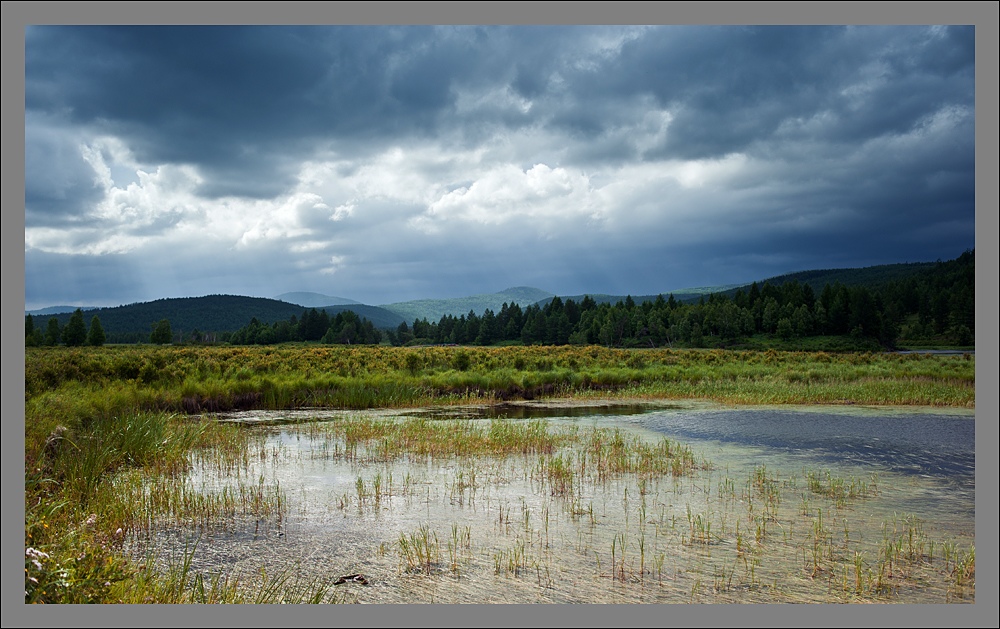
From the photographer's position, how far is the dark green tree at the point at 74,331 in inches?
2313

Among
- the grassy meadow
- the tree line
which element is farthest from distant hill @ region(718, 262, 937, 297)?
the grassy meadow

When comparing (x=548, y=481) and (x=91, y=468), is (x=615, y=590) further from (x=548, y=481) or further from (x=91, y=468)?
(x=91, y=468)

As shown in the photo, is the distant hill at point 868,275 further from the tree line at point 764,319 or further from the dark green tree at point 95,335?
the dark green tree at point 95,335

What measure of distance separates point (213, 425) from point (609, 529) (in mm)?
14041

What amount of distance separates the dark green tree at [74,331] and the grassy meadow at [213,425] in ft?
113

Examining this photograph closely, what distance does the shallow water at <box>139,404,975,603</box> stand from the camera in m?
6.93

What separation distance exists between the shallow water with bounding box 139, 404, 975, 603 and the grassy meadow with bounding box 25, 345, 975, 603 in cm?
62

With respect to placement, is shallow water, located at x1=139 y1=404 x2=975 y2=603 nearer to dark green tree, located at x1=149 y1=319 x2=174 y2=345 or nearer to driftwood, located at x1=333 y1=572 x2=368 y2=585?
driftwood, located at x1=333 y1=572 x2=368 y2=585

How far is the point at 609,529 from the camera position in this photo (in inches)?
354

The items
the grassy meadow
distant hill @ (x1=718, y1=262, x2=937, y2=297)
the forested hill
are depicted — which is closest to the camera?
the grassy meadow

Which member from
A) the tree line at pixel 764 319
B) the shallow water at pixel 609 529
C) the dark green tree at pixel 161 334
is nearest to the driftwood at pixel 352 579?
the shallow water at pixel 609 529

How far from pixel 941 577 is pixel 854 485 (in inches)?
184

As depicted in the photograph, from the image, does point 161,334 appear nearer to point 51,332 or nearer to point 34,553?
point 51,332

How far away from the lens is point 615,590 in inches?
268
